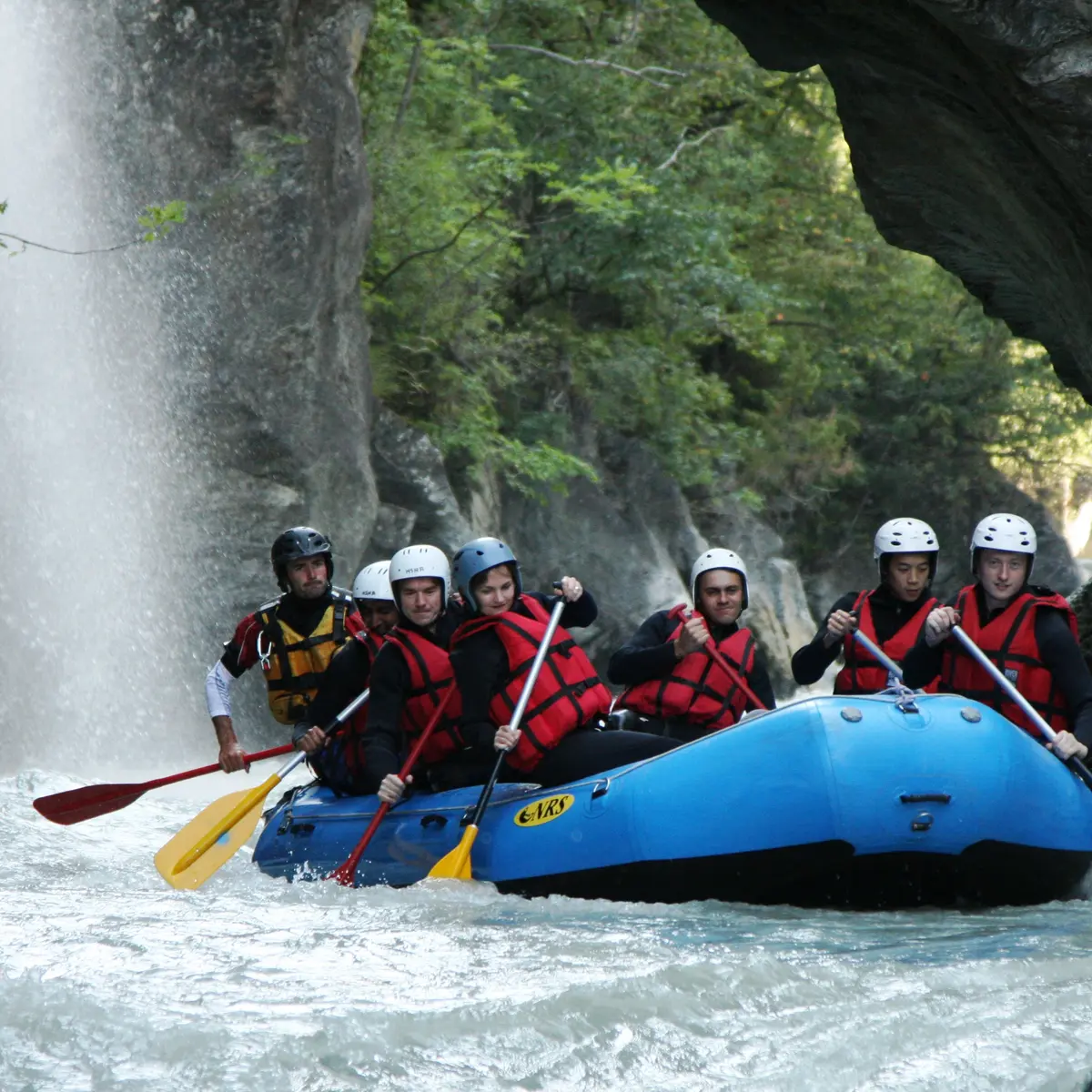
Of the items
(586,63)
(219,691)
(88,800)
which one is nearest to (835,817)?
(219,691)

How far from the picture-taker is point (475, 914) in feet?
17.7

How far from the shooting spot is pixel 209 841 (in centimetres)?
666

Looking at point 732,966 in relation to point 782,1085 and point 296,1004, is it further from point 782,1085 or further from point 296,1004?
point 296,1004

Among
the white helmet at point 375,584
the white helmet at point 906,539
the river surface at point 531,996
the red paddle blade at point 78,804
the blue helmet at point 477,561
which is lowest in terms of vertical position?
the river surface at point 531,996

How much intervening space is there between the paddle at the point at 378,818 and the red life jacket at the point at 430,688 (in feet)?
0.13

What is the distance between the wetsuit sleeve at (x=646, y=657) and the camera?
21.2 ft

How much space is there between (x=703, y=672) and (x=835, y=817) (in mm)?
1518

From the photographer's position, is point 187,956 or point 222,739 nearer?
point 187,956

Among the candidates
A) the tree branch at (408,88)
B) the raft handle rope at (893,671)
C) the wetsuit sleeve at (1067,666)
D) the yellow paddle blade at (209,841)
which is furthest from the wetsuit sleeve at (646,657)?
the tree branch at (408,88)

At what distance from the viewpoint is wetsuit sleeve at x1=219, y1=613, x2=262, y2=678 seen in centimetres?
757

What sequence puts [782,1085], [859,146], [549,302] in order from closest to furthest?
1. [782,1085]
2. [859,146]
3. [549,302]

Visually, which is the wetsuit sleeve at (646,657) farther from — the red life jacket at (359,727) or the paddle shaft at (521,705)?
the red life jacket at (359,727)

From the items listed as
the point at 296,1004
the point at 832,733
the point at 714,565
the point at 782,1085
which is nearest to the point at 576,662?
the point at 714,565

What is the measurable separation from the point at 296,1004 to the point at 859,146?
16.2 feet
